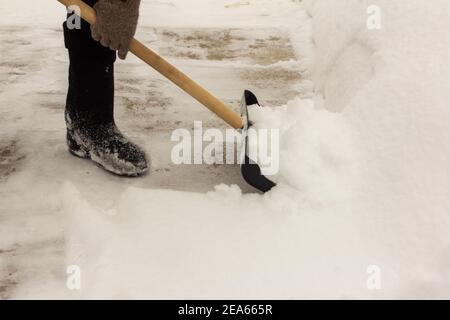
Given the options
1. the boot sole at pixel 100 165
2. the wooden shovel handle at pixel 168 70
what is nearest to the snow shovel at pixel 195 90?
the wooden shovel handle at pixel 168 70

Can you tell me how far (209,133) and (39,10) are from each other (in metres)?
2.00

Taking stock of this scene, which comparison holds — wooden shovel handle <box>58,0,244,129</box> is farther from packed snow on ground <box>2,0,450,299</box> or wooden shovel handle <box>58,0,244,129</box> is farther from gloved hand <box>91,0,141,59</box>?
packed snow on ground <box>2,0,450,299</box>

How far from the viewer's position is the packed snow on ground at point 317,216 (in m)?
1.45

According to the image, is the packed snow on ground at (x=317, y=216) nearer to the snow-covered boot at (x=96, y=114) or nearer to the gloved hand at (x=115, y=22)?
the snow-covered boot at (x=96, y=114)

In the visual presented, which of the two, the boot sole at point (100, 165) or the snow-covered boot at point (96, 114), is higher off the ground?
the snow-covered boot at point (96, 114)

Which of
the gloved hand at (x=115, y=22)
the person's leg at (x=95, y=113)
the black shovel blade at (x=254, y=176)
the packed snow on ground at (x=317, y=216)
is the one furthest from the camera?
the person's leg at (x=95, y=113)

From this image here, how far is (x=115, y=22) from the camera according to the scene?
1621 millimetres

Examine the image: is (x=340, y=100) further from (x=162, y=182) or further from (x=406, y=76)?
(x=162, y=182)

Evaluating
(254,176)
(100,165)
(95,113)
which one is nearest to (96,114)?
(95,113)

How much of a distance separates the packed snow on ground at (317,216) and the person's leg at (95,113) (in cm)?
16

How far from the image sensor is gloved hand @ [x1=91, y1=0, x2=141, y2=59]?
1.62 meters

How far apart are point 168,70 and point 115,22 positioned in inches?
10.2

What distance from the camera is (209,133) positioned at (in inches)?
89.7

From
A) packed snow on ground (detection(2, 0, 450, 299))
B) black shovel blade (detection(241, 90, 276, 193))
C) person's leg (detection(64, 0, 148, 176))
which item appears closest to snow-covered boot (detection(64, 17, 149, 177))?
person's leg (detection(64, 0, 148, 176))
